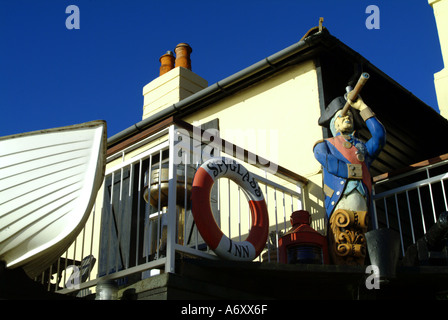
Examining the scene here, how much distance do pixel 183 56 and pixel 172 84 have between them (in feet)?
2.95

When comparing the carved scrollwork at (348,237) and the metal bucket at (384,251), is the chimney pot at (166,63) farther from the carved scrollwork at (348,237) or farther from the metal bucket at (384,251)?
the metal bucket at (384,251)

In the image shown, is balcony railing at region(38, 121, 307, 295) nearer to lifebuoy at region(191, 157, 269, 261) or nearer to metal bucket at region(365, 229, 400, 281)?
lifebuoy at region(191, 157, 269, 261)

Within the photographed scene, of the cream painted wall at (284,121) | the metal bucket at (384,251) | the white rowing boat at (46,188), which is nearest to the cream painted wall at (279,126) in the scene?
the cream painted wall at (284,121)

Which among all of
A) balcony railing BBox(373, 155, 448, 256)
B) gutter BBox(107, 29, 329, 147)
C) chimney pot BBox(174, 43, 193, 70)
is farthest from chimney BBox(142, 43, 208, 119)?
balcony railing BBox(373, 155, 448, 256)

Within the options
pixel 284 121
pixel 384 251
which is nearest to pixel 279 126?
pixel 284 121

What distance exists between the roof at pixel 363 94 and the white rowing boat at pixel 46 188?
10.3 ft

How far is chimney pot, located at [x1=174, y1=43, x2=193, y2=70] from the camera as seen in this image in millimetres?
11352

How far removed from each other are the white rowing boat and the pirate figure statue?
2058mm

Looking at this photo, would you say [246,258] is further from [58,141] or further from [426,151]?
[426,151]

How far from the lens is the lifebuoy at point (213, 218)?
4734 mm
